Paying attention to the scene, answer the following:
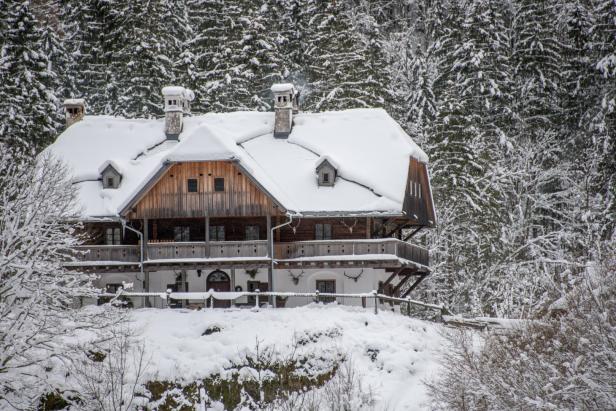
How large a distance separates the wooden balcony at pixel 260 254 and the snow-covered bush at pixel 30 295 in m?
8.09

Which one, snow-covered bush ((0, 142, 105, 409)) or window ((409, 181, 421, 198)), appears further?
window ((409, 181, 421, 198))

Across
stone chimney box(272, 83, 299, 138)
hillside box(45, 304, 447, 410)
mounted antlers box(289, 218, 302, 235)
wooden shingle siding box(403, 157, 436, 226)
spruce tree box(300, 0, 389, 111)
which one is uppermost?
spruce tree box(300, 0, 389, 111)

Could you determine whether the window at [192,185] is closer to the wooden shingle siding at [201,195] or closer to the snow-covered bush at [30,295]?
the wooden shingle siding at [201,195]

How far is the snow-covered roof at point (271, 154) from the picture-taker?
43.2m

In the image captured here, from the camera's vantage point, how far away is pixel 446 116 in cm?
5438

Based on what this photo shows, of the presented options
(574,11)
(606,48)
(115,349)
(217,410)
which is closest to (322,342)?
(217,410)

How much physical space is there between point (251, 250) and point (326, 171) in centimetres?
549

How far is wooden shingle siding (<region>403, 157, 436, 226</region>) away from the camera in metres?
45.6

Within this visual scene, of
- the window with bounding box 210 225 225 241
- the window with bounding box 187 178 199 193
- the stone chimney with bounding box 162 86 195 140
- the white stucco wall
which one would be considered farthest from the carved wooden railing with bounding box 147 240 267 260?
the stone chimney with bounding box 162 86 195 140

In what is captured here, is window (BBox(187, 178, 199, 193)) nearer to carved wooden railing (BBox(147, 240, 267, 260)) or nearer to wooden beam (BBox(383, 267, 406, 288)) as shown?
carved wooden railing (BBox(147, 240, 267, 260))

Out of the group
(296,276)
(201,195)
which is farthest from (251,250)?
(201,195)

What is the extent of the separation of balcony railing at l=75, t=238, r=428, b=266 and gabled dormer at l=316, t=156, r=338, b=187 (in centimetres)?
321

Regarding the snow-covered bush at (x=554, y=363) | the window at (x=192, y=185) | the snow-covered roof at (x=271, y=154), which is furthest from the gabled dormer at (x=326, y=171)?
the snow-covered bush at (x=554, y=363)

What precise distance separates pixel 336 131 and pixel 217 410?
19470 millimetres
